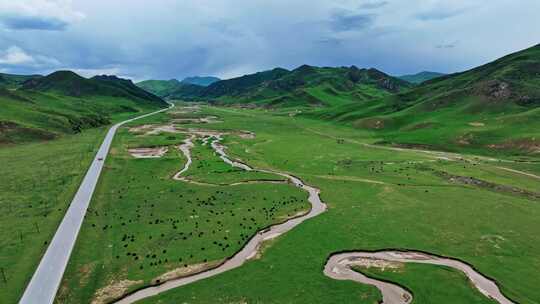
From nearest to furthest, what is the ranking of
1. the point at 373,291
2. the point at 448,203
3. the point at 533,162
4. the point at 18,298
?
the point at 18,298
the point at 373,291
the point at 448,203
the point at 533,162

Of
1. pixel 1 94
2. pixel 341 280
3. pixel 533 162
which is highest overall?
pixel 1 94

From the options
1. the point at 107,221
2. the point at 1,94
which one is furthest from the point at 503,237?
the point at 1,94

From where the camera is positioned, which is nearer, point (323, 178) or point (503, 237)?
point (503, 237)

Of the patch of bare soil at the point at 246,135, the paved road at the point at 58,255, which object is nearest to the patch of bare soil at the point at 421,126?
the patch of bare soil at the point at 246,135

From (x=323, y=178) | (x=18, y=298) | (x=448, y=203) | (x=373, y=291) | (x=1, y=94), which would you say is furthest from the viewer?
(x=1, y=94)

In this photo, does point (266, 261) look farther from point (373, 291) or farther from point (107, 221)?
point (107, 221)

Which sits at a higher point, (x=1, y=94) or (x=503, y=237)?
(x=1, y=94)
